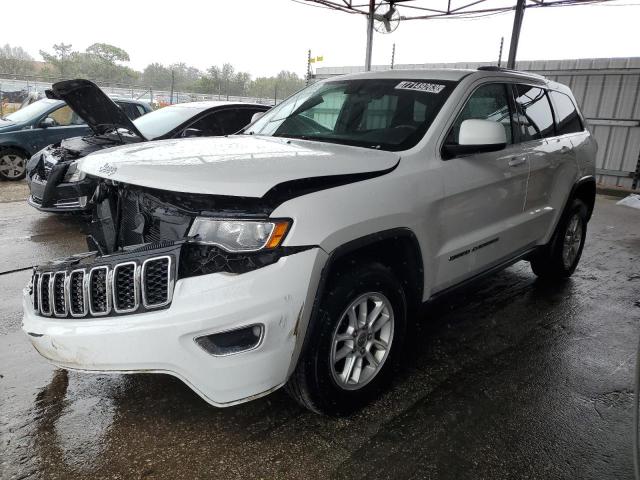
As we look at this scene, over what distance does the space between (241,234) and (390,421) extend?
1.28m

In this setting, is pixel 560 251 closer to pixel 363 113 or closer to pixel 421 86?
pixel 421 86

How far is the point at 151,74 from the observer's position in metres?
21.2

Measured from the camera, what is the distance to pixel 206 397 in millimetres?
2006

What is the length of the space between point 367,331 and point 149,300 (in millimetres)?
1090

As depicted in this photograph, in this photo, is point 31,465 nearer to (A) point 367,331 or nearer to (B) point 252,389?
(B) point 252,389

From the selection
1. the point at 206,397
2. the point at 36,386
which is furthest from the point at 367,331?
the point at 36,386

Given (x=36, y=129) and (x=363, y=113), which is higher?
(x=363, y=113)

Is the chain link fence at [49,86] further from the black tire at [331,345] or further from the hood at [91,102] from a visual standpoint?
the black tire at [331,345]

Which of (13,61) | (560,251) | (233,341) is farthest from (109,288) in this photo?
(13,61)

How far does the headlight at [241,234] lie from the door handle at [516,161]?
2024mm

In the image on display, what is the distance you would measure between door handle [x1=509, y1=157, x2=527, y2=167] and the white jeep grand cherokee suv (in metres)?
0.02

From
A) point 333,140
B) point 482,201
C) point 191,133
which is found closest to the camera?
point 333,140

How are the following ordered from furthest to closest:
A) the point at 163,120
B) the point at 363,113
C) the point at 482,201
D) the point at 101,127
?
the point at 163,120 < the point at 101,127 < the point at 363,113 < the point at 482,201

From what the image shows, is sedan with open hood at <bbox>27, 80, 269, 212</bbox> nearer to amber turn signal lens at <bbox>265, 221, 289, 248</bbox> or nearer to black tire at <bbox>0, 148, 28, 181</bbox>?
amber turn signal lens at <bbox>265, 221, 289, 248</bbox>
